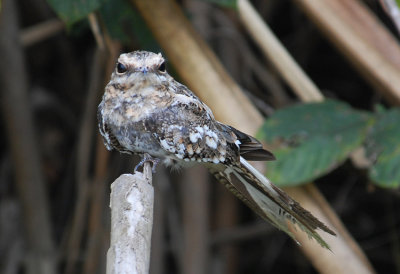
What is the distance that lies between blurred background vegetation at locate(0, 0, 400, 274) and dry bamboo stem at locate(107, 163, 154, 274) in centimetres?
77

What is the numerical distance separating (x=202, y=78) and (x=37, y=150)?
1128mm

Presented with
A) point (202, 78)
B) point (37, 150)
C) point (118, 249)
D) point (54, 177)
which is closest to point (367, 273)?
point (202, 78)

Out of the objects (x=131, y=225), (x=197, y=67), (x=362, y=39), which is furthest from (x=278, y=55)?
(x=131, y=225)

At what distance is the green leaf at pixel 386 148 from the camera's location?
2.04 meters

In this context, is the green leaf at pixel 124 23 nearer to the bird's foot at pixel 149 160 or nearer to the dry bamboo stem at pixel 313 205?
the dry bamboo stem at pixel 313 205

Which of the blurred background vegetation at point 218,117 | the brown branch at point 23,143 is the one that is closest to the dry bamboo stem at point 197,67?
the blurred background vegetation at point 218,117

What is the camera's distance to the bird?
66.7 inches

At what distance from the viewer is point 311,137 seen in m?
2.21

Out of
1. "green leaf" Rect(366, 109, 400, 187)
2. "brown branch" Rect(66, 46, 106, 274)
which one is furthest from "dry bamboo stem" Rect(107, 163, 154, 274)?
"brown branch" Rect(66, 46, 106, 274)

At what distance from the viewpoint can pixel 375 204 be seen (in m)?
3.55

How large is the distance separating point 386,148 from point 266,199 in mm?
537

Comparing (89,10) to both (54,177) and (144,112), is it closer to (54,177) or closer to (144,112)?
(144,112)

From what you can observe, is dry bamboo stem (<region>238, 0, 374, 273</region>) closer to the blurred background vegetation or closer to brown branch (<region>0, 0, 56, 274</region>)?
the blurred background vegetation

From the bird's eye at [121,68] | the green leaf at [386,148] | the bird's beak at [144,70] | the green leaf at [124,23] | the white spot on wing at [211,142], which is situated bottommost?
the green leaf at [386,148]
